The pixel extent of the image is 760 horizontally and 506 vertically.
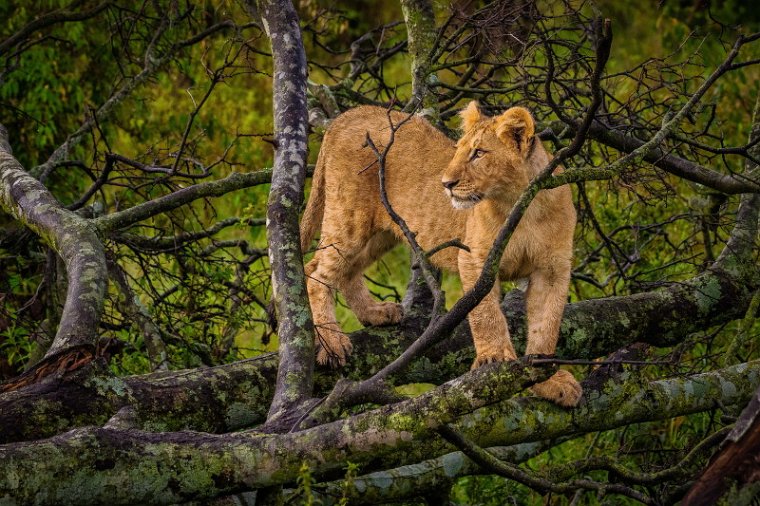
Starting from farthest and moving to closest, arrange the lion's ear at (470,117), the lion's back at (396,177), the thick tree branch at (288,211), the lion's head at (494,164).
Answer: the lion's back at (396,177) → the lion's ear at (470,117) → the lion's head at (494,164) → the thick tree branch at (288,211)

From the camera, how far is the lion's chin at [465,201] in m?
4.88

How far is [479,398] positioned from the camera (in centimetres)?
327

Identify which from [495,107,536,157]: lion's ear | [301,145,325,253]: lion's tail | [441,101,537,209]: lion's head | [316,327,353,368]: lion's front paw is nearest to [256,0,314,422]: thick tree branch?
[316,327,353,368]: lion's front paw

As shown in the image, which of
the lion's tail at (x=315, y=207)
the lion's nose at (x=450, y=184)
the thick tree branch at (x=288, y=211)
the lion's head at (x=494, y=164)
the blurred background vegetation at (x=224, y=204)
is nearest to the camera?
the thick tree branch at (x=288, y=211)

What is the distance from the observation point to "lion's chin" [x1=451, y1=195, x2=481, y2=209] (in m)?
4.88

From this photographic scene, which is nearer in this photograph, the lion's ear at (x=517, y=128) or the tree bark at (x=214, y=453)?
the tree bark at (x=214, y=453)

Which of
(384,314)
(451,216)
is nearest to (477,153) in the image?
(451,216)

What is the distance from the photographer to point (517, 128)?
4.79m

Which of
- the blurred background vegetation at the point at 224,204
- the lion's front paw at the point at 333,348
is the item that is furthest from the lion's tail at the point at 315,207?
the lion's front paw at the point at 333,348

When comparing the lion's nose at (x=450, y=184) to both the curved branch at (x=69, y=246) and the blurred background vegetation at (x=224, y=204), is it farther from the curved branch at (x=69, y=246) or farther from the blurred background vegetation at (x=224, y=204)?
the curved branch at (x=69, y=246)

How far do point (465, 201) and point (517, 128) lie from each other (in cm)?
39

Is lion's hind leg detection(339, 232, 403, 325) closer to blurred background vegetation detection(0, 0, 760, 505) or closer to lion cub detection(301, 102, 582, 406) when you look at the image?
lion cub detection(301, 102, 582, 406)

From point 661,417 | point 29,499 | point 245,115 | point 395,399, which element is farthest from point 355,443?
point 245,115

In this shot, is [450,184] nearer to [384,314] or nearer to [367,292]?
[384,314]
